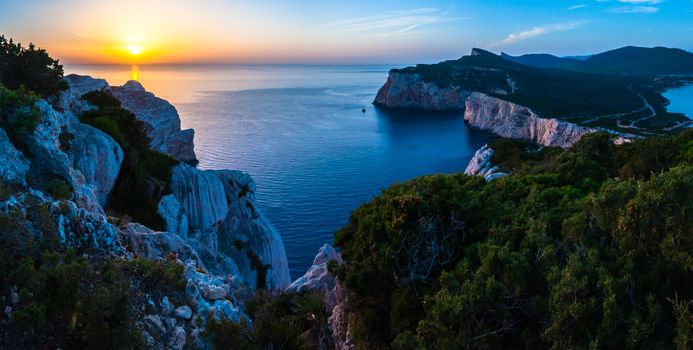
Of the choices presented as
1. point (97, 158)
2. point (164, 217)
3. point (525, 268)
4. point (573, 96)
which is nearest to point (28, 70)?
point (97, 158)

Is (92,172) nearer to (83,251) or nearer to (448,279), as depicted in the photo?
(83,251)

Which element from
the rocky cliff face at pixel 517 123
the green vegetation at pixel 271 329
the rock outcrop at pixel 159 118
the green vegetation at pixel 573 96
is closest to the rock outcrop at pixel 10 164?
the green vegetation at pixel 271 329

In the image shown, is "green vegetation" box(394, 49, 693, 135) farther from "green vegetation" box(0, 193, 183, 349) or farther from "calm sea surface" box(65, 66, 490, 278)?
"green vegetation" box(0, 193, 183, 349)

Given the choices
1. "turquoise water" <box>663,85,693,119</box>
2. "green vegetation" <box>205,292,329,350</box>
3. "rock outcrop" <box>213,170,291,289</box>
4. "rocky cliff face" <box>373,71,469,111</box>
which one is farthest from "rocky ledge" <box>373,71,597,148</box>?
"turquoise water" <box>663,85,693,119</box>

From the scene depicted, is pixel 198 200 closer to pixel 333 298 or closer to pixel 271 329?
pixel 333 298

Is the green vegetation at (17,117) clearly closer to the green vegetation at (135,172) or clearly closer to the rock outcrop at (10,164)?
the rock outcrop at (10,164)

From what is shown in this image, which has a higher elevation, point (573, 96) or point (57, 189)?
point (573, 96)

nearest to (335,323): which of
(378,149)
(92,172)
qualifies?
(92,172)
